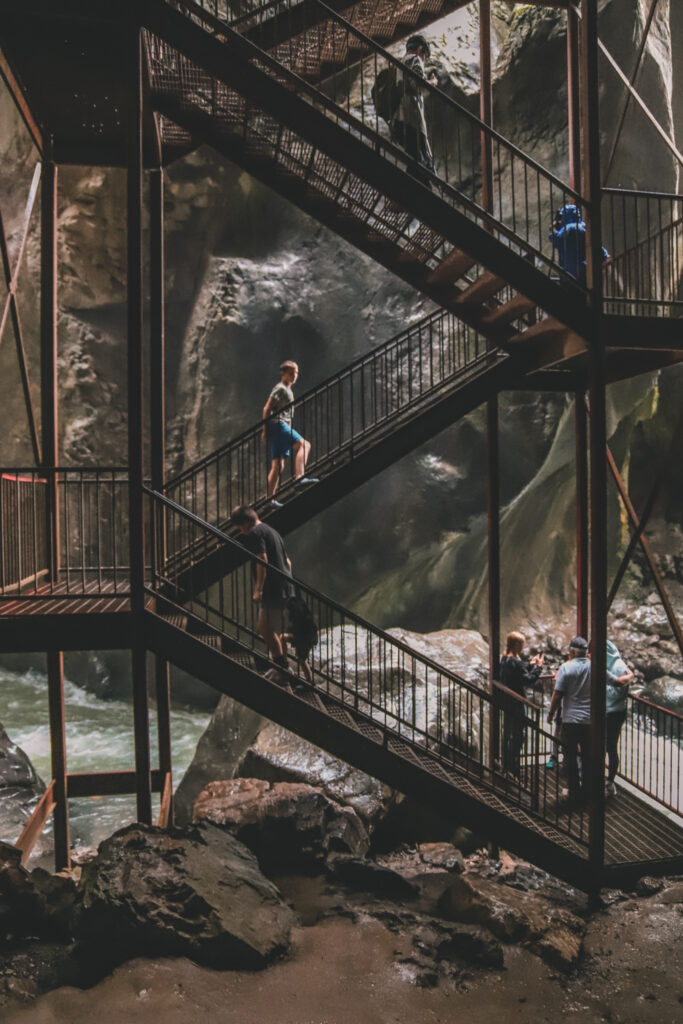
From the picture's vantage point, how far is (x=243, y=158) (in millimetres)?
8062

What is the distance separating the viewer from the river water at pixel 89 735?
14.0 m

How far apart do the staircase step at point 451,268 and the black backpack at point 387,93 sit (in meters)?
1.76

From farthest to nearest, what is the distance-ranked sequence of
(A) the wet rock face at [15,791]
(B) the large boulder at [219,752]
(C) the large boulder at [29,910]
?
1. (B) the large boulder at [219,752]
2. (A) the wet rock face at [15,791]
3. (C) the large boulder at [29,910]

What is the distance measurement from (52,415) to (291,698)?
4.95 metres

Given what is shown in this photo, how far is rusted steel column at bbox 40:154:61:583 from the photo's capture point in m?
8.77

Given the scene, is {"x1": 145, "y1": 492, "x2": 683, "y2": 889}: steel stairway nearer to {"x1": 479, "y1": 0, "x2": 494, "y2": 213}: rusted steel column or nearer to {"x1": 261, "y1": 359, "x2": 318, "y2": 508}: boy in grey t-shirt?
{"x1": 261, "y1": 359, "x2": 318, "y2": 508}: boy in grey t-shirt

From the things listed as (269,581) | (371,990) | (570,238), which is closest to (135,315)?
(269,581)

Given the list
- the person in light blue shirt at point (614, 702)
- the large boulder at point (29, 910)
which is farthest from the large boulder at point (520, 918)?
the large boulder at point (29, 910)

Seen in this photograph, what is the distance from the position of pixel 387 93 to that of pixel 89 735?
16555mm

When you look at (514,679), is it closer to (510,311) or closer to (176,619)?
(176,619)

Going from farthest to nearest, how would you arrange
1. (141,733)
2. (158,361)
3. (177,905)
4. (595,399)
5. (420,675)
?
1. (420,675)
2. (158,361)
3. (595,399)
4. (141,733)
5. (177,905)

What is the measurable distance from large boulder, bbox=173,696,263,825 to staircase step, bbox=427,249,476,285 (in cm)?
806

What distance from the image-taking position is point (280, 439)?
9133 mm

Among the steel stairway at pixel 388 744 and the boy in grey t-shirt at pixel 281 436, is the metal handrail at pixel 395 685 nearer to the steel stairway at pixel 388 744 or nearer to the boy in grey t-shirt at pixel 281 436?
the steel stairway at pixel 388 744
